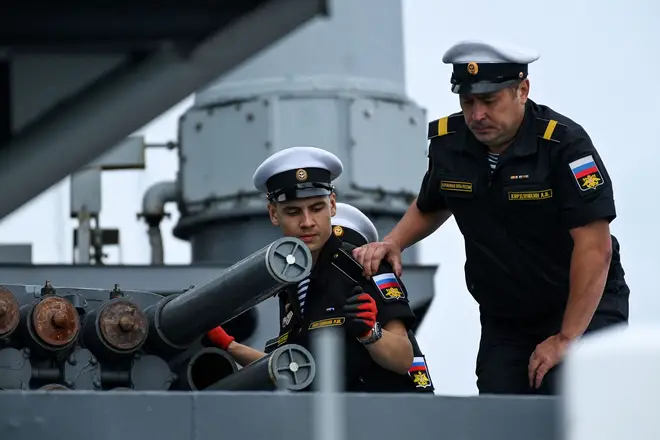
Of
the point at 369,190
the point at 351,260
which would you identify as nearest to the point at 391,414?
the point at 351,260

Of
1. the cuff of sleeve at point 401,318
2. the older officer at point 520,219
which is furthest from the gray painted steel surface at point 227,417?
the older officer at point 520,219

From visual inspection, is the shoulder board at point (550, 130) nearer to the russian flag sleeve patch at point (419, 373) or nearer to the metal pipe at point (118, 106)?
the russian flag sleeve patch at point (419, 373)

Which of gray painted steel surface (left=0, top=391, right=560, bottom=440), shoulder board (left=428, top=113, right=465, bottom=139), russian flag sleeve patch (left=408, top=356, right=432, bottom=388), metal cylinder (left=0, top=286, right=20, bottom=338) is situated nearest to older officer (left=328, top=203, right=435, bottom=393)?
russian flag sleeve patch (left=408, top=356, right=432, bottom=388)

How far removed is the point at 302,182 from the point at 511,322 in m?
0.69

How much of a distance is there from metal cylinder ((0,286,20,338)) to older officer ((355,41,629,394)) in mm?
847

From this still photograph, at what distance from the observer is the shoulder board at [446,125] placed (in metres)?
4.76

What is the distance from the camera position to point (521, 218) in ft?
15.1

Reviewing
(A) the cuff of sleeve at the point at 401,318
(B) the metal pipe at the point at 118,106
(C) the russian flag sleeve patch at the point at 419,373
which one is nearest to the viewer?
(A) the cuff of sleeve at the point at 401,318

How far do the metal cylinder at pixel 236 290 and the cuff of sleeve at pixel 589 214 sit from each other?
893mm

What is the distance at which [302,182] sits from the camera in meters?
4.52

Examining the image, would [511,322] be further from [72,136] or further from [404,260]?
[72,136]

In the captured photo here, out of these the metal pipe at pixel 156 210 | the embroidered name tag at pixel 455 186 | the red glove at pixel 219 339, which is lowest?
the red glove at pixel 219 339

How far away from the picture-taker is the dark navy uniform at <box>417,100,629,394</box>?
451 cm

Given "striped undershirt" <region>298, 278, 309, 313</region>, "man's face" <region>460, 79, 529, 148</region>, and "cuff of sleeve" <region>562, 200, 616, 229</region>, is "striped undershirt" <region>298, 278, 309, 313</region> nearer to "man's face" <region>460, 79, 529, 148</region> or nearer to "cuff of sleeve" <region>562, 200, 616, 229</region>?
"man's face" <region>460, 79, 529, 148</region>
